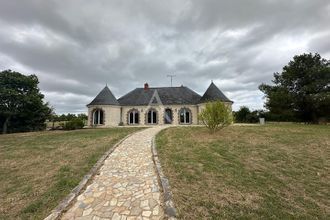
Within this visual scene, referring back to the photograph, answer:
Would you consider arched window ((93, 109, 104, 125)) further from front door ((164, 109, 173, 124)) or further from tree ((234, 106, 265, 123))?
tree ((234, 106, 265, 123))

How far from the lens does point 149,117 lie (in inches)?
969

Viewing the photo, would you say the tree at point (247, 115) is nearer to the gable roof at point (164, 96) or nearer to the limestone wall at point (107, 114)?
the gable roof at point (164, 96)

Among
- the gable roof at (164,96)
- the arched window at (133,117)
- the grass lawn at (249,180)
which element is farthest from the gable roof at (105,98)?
the grass lawn at (249,180)

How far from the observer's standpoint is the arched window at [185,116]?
24.1 metres

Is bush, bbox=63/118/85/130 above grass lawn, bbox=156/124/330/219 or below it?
above

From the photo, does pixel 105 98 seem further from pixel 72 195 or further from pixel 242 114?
pixel 72 195

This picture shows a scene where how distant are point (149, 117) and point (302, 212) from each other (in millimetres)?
21677

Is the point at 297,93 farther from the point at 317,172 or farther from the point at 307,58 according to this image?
the point at 317,172

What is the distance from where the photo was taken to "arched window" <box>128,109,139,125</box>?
2470cm

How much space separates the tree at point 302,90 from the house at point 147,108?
7.02 m

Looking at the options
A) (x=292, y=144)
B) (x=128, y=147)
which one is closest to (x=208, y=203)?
(x=128, y=147)

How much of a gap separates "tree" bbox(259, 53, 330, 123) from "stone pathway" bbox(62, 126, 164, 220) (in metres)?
18.6

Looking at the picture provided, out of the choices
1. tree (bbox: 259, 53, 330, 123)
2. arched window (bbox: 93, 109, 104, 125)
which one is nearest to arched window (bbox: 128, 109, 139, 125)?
arched window (bbox: 93, 109, 104, 125)

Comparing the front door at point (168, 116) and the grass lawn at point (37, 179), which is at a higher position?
the front door at point (168, 116)
